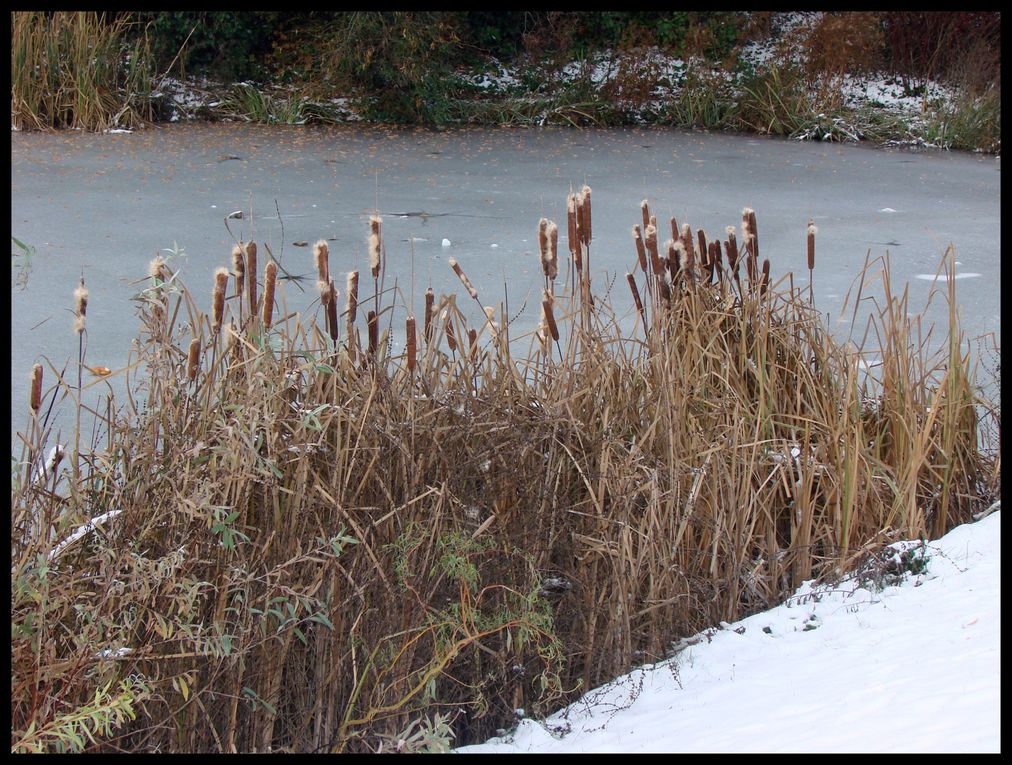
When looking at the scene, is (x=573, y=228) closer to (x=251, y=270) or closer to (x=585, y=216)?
(x=585, y=216)

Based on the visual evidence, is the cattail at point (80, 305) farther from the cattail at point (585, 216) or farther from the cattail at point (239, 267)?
the cattail at point (585, 216)

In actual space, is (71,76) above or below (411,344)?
above

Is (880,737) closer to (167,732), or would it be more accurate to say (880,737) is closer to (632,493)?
(632,493)

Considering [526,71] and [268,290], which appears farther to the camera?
[526,71]

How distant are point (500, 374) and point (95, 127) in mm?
5119

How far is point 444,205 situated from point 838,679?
3.61 meters

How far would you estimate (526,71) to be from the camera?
7.91 metres

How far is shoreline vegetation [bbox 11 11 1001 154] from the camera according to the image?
6.43 meters

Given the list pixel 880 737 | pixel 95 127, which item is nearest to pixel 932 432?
pixel 880 737

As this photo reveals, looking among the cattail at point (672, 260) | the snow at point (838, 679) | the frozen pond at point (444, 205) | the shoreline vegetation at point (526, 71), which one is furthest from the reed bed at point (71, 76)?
the snow at point (838, 679)

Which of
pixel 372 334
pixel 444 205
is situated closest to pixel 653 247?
pixel 372 334

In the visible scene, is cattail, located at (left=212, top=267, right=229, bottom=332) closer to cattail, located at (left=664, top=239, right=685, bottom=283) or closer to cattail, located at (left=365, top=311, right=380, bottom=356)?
cattail, located at (left=365, top=311, right=380, bottom=356)

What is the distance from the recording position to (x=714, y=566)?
5.83 ft

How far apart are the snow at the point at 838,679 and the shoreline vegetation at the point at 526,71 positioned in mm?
5310
